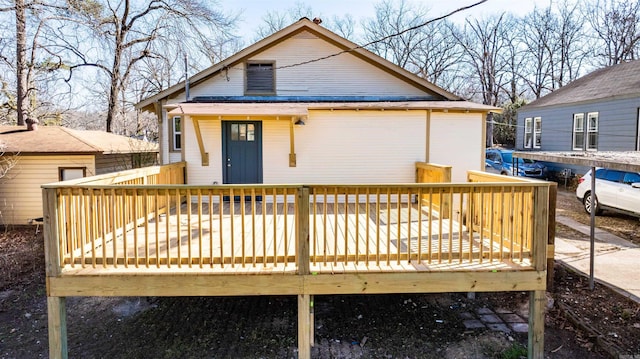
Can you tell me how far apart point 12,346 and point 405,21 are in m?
31.7

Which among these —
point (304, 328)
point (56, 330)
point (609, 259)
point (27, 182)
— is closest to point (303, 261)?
point (304, 328)

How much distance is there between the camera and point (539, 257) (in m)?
4.51

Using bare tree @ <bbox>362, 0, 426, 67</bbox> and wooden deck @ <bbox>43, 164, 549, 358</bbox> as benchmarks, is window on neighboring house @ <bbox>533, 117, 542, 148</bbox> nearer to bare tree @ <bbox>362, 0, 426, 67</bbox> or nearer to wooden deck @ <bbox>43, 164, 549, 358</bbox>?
bare tree @ <bbox>362, 0, 426, 67</bbox>

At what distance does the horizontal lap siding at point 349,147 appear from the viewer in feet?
32.2

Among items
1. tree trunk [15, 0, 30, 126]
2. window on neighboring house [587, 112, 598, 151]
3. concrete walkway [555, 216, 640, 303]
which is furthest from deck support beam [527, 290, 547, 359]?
tree trunk [15, 0, 30, 126]

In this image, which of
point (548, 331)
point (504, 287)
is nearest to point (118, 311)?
point (504, 287)

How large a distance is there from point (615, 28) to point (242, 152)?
2679 cm

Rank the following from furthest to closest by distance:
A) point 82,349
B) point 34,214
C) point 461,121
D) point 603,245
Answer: point 34,214 < point 461,121 < point 603,245 < point 82,349

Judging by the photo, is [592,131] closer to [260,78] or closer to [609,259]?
[609,259]

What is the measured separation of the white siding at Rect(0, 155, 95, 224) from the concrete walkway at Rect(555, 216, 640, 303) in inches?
520

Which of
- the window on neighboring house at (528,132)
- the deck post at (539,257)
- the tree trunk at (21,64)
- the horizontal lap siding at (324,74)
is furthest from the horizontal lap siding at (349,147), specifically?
the window on neighboring house at (528,132)

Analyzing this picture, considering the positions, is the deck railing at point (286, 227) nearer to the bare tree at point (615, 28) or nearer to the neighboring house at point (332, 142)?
the neighboring house at point (332, 142)

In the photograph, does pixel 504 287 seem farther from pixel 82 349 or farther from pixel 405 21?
pixel 405 21

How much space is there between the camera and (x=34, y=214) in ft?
41.5
